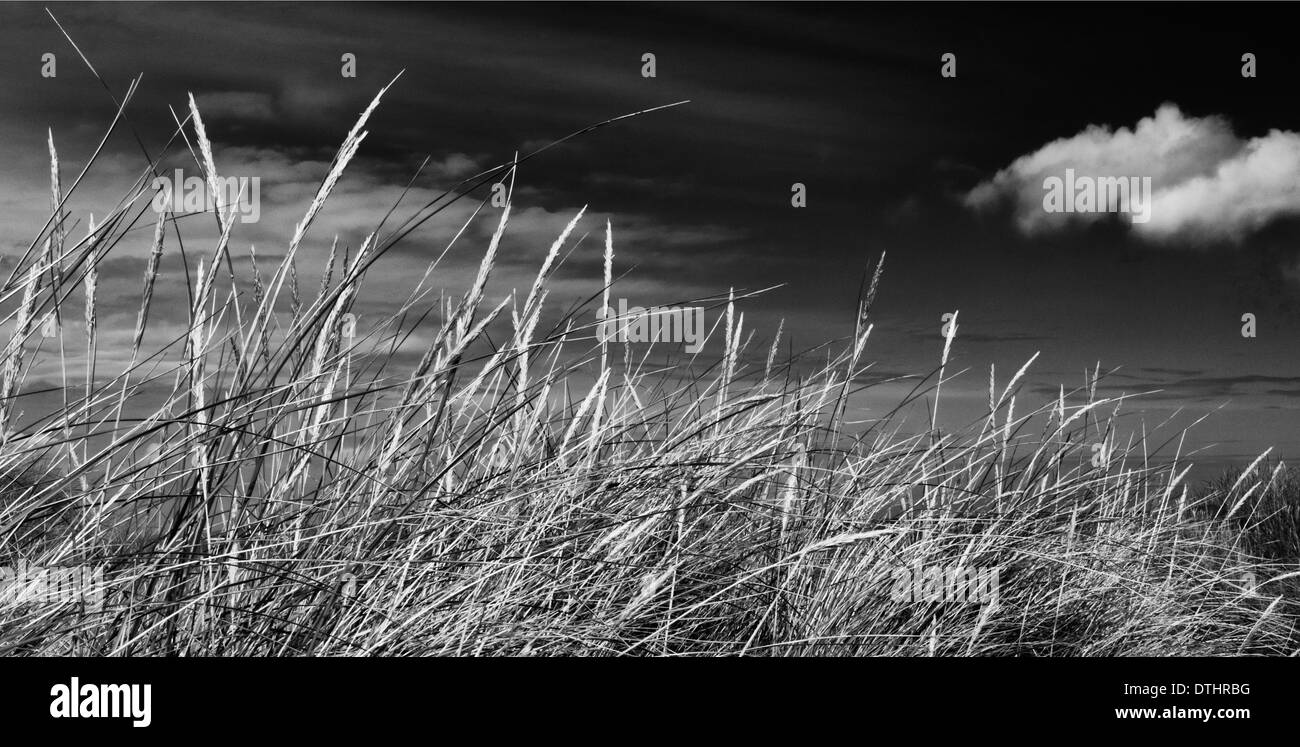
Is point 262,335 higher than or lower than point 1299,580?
higher

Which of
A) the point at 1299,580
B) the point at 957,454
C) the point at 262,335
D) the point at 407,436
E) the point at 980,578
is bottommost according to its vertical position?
the point at 1299,580

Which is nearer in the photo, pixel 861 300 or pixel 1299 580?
pixel 861 300

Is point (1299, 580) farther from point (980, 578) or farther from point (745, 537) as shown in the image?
point (745, 537)

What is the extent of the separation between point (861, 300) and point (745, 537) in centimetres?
77

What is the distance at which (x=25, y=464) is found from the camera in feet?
5.65

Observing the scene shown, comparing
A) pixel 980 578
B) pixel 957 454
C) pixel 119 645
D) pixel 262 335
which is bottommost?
pixel 980 578

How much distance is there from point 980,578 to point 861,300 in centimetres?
84

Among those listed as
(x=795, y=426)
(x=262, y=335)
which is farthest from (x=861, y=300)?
(x=262, y=335)

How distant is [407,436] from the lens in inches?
73.7
